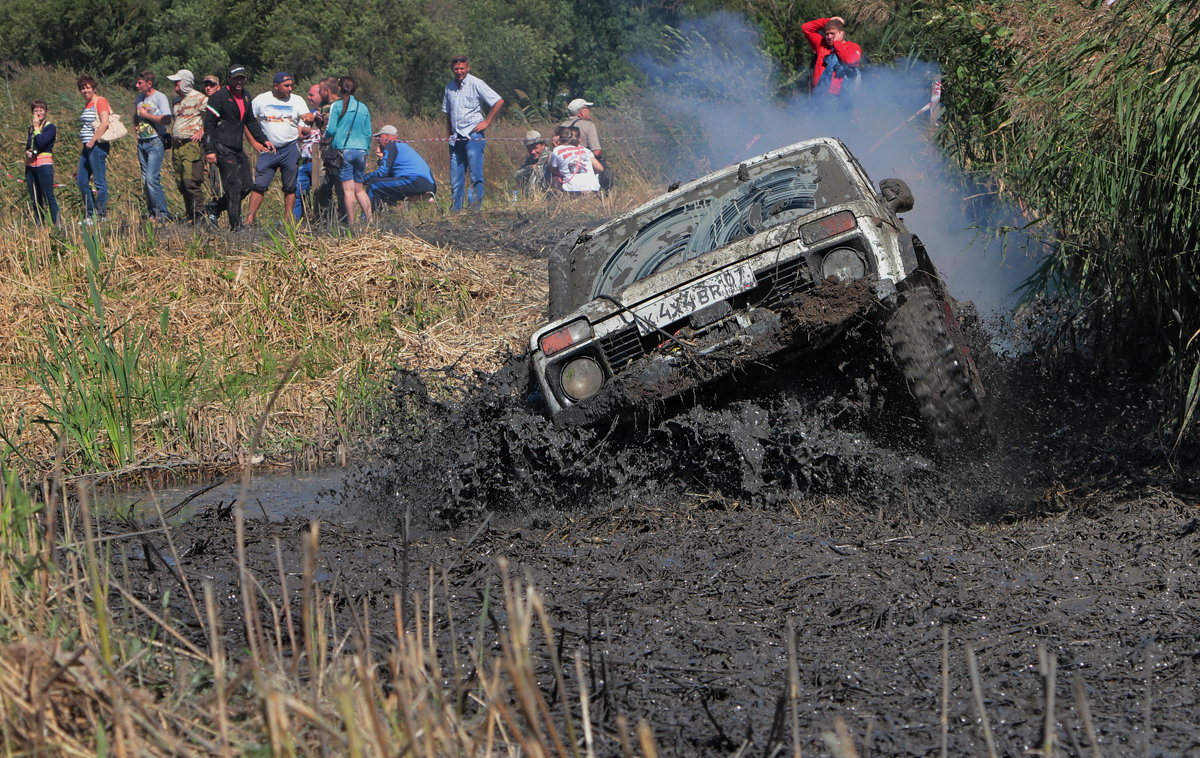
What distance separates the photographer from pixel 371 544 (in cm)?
544

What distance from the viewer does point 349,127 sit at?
13383 mm

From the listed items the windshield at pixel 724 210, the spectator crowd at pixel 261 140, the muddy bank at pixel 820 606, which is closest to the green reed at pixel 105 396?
the muddy bank at pixel 820 606

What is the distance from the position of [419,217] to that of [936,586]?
10.8m

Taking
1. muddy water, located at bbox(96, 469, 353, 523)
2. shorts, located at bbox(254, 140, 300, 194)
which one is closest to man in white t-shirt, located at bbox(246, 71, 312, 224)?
shorts, located at bbox(254, 140, 300, 194)

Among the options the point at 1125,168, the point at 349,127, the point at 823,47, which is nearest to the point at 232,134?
the point at 349,127

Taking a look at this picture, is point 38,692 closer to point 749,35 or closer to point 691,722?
point 691,722

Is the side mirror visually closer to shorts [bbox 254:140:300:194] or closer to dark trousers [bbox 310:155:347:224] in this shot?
shorts [bbox 254:140:300:194]

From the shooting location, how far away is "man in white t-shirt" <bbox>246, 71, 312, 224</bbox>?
12.8 m

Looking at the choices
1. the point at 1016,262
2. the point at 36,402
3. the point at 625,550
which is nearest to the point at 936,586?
the point at 625,550

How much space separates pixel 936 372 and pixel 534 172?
11179mm

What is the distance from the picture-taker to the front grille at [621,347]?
18.4 feet

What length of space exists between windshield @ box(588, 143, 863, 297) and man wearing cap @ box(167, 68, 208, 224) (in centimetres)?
786

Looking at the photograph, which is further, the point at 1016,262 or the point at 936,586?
the point at 1016,262

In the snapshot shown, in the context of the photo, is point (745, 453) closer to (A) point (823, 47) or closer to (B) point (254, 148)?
(A) point (823, 47)
